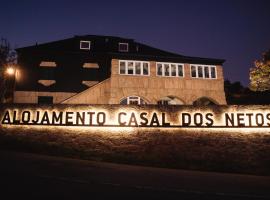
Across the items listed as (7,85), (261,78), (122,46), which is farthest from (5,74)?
(261,78)

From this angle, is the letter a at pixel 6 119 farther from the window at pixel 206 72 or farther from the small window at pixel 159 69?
the window at pixel 206 72

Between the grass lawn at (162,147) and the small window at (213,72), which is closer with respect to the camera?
the grass lawn at (162,147)

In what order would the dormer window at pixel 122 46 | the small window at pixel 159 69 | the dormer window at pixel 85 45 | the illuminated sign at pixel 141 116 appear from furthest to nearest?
the dormer window at pixel 122 46
the dormer window at pixel 85 45
the small window at pixel 159 69
the illuminated sign at pixel 141 116

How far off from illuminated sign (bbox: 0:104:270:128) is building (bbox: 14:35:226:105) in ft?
18.8

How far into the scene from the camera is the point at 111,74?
24562mm

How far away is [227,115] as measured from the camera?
17016 millimetres

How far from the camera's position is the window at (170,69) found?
25.9 meters

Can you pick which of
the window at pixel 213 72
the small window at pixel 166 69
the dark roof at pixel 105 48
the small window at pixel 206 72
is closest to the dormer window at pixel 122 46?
the dark roof at pixel 105 48

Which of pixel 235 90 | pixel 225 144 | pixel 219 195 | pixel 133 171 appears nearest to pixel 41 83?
pixel 133 171

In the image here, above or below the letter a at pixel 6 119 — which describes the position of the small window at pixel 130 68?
above

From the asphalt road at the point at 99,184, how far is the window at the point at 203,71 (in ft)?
48.7

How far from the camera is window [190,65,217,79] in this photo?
87.1ft

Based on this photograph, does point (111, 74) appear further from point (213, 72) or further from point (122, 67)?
point (213, 72)

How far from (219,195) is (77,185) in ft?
18.5
